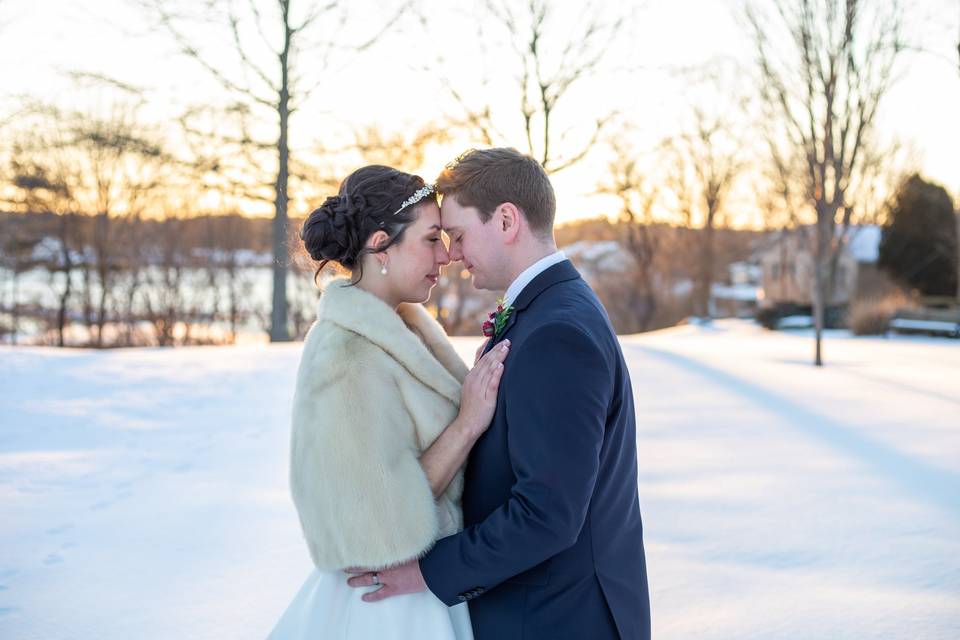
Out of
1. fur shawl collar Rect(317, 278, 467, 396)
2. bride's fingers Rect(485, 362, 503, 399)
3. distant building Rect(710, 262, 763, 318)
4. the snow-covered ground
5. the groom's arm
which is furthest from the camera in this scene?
distant building Rect(710, 262, 763, 318)

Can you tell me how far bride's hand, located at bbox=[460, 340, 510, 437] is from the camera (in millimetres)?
1971

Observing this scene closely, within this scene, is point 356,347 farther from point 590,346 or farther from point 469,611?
point 469,611

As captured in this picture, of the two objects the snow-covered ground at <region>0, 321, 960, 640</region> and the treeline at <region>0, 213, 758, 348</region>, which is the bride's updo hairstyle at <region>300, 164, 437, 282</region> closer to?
the snow-covered ground at <region>0, 321, 960, 640</region>

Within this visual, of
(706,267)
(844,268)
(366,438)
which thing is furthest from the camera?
(844,268)

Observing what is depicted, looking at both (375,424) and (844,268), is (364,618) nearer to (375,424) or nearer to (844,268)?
(375,424)

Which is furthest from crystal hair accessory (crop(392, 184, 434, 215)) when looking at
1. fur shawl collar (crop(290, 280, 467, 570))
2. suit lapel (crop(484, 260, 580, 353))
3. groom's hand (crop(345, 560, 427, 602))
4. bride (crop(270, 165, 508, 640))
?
groom's hand (crop(345, 560, 427, 602))

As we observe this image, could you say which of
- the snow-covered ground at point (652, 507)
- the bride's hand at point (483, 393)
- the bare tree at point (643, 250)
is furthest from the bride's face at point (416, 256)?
the bare tree at point (643, 250)

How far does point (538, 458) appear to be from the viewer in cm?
179

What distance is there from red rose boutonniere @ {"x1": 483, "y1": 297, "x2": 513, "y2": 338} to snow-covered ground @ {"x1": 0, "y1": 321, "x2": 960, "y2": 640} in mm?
1965

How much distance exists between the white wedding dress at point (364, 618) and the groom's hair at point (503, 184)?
3.12 feet

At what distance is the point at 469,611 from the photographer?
2143mm

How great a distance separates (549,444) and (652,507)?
391cm

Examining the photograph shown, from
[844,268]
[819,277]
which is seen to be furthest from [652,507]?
[844,268]

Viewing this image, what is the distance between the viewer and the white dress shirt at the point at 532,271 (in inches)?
82.0
